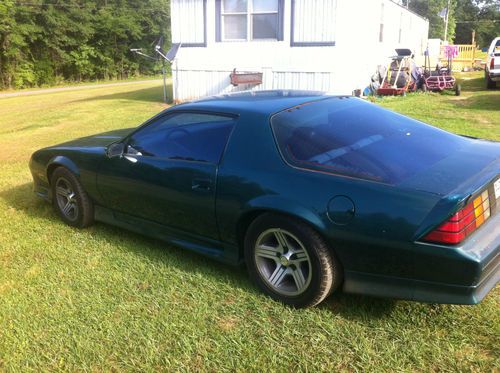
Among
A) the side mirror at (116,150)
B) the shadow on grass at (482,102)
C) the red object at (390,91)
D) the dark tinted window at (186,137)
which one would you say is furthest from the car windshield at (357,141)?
the red object at (390,91)

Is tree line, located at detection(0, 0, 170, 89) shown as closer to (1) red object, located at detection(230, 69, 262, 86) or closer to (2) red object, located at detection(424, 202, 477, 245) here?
(1) red object, located at detection(230, 69, 262, 86)

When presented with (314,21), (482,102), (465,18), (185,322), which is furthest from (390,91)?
(465,18)

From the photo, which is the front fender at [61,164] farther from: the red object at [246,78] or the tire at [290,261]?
the red object at [246,78]

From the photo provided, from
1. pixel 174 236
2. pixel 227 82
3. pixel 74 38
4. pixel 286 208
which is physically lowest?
pixel 174 236

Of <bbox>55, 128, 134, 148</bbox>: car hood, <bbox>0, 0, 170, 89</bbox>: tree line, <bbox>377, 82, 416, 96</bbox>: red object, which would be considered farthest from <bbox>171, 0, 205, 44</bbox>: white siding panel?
<bbox>0, 0, 170, 89</bbox>: tree line

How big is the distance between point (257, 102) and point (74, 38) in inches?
1277

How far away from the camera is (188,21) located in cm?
1395

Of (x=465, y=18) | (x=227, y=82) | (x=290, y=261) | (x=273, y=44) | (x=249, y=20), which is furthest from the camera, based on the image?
(x=465, y=18)

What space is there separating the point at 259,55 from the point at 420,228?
1167 cm

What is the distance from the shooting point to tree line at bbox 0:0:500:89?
28.6 m

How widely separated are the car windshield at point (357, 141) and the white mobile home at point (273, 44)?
9328mm

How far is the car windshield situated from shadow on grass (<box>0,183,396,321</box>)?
90 cm

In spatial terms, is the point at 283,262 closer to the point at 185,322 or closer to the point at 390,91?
the point at 185,322

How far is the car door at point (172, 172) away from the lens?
340 centimetres
